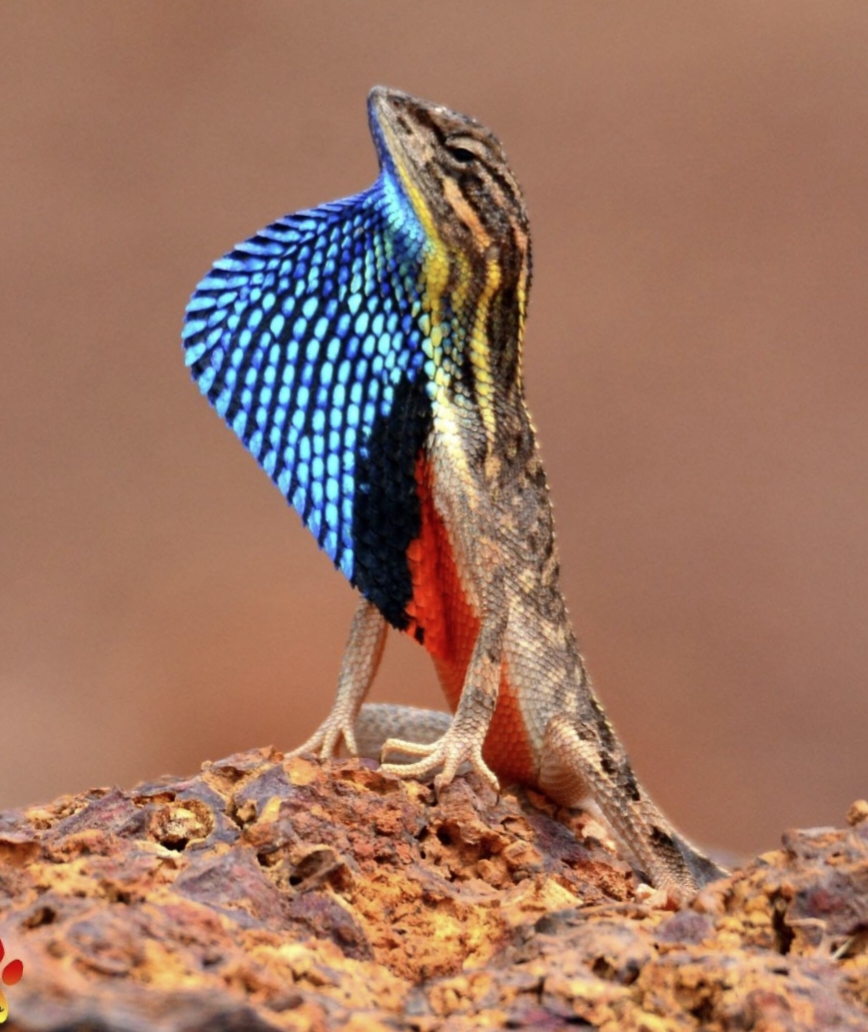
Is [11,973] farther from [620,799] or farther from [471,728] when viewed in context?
[620,799]

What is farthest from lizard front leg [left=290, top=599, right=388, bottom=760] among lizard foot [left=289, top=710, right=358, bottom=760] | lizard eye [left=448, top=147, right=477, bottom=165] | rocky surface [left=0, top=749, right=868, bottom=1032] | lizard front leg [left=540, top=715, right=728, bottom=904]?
lizard eye [left=448, top=147, right=477, bottom=165]

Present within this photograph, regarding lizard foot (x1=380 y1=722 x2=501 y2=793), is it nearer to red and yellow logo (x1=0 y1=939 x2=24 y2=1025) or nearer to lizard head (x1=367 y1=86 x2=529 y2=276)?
lizard head (x1=367 y1=86 x2=529 y2=276)

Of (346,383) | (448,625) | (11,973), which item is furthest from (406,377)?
(11,973)

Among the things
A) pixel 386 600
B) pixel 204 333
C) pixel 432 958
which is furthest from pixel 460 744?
pixel 204 333

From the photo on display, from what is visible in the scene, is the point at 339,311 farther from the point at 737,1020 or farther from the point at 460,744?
the point at 737,1020

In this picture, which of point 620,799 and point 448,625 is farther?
point 448,625
